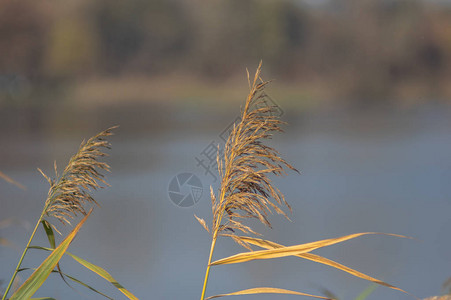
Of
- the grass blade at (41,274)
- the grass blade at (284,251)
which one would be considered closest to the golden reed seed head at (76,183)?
the grass blade at (41,274)

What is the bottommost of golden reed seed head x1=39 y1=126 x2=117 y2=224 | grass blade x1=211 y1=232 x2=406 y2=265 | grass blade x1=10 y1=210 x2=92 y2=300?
grass blade x1=10 y1=210 x2=92 y2=300

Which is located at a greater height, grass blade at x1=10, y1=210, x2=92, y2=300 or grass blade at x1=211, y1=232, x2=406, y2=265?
grass blade at x1=211, y1=232, x2=406, y2=265

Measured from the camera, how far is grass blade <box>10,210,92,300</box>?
1.19m

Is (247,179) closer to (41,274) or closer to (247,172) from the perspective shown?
(247,172)

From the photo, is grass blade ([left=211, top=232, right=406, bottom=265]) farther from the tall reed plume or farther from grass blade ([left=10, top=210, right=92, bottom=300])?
grass blade ([left=10, top=210, right=92, bottom=300])

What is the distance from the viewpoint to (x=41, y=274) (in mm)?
1206

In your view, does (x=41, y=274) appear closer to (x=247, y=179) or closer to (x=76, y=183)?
(x=76, y=183)

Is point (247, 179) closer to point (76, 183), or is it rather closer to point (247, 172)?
point (247, 172)

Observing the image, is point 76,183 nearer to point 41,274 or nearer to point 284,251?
point 41,274

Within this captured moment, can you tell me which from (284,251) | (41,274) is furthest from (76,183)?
(284,251)

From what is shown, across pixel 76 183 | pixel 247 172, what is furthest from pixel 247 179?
pixel 76 183

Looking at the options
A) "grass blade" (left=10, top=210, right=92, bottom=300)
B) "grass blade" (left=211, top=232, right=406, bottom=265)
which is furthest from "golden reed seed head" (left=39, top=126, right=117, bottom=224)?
"grass blade" (left=211, top=232, right=406, bottom=265)

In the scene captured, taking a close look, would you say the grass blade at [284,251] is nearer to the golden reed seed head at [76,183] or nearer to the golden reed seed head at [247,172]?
the golden reed seed head at [247,172]

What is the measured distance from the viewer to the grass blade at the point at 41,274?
3.89ft
